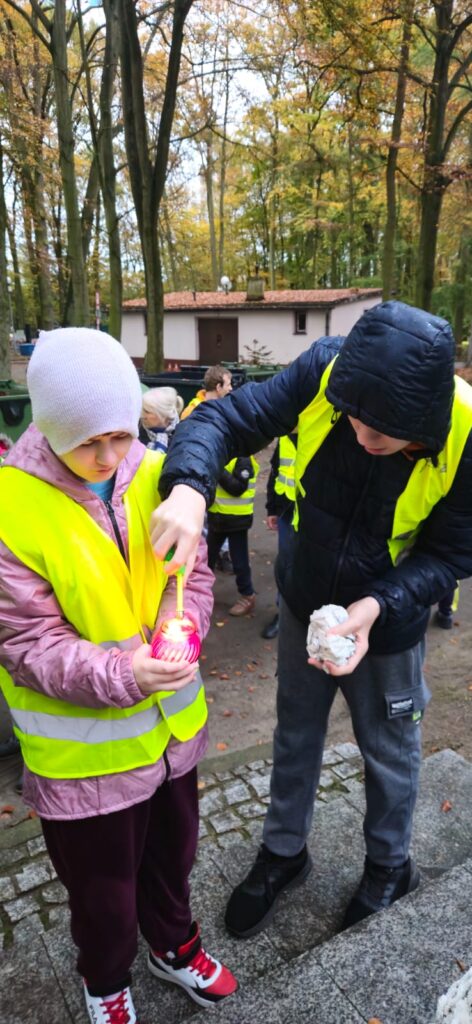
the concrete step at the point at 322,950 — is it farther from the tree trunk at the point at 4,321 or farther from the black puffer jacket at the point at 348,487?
the tree trunk at the point at 4,321

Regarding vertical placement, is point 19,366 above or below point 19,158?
below

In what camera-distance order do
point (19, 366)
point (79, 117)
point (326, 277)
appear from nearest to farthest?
1. point (79, 117)
2. point (19, 366)
3. point (326, 277)

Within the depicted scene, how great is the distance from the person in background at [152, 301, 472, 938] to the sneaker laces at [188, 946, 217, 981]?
8.8 inches

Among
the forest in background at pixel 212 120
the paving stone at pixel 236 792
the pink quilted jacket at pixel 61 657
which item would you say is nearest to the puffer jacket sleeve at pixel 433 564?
the pink quilted jacket at pixel 61 657

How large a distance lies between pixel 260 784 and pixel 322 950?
52.1 inches

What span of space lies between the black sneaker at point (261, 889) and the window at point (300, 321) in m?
24.1

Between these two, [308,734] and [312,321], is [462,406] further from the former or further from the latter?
[312,321]

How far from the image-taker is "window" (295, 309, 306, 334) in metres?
24.8

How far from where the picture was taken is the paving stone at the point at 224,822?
283 centimetres

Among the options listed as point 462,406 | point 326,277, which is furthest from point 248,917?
point 326,277

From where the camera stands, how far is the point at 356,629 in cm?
177

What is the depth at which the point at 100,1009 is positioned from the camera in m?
1.82

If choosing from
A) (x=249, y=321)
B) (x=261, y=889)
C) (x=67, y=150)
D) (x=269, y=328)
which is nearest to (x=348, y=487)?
(x=261, y=889)

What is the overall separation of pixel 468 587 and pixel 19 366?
959 inches
